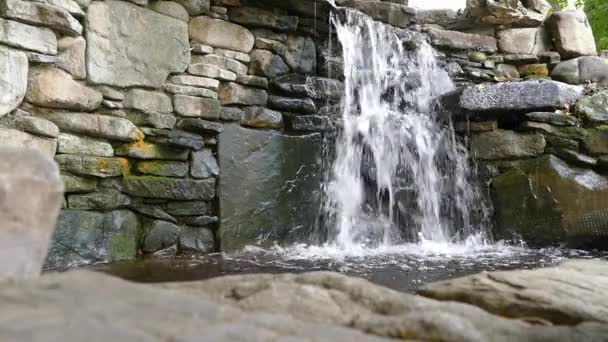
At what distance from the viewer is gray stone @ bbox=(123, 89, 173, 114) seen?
3.59 meters

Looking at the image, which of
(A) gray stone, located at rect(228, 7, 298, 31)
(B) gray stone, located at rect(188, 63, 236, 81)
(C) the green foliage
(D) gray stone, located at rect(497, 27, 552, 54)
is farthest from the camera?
(C) the green foliage

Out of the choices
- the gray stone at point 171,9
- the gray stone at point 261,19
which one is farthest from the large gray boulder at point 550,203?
the gray stone at point 171,9

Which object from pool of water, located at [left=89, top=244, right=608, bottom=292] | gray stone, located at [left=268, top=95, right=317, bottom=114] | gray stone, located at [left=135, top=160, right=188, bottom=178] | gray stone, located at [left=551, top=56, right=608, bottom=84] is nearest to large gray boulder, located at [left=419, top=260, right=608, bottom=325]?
pool of water, located at [left=89, top=244, right=608, bottom=292]

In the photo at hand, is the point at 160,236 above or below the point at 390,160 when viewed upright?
below

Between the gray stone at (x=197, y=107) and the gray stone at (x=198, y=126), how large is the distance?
0.29 feet

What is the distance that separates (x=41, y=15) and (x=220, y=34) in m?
1.41

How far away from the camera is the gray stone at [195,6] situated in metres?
3.93

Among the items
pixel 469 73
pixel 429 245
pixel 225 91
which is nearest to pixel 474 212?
pixel 429 245

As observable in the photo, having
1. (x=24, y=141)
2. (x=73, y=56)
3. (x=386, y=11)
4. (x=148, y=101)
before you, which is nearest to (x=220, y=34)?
(x=148, y=101)

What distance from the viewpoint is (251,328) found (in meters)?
0.92

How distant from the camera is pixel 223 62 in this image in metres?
4.09

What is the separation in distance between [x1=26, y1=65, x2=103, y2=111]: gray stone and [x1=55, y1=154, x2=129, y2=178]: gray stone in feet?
1.10

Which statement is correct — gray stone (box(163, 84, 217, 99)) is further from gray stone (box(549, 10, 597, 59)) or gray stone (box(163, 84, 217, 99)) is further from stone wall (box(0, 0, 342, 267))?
gray stone (box(549, 10, 597, 59))

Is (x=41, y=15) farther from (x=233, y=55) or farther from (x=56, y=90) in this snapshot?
(x=233, y=55)
